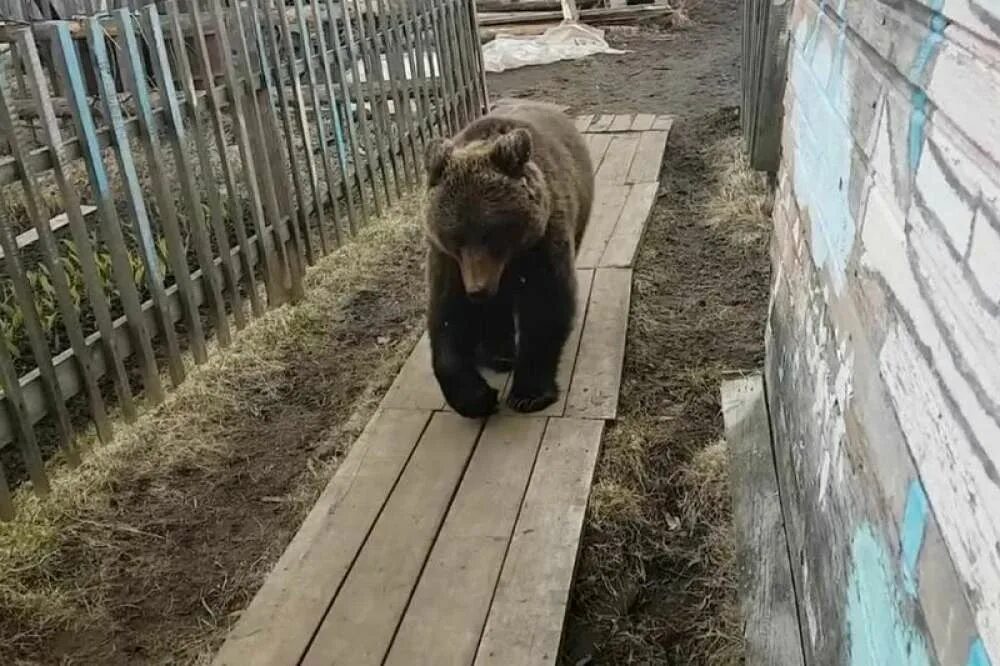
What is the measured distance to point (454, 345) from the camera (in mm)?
3932

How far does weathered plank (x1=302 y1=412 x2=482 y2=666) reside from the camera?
282 cm

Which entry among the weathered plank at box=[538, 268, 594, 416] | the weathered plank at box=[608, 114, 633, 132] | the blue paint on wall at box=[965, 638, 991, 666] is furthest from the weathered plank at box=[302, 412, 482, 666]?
the weathered plank at box=[608, 114, 633, 132]

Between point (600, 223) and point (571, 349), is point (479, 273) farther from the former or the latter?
point (600, 223)

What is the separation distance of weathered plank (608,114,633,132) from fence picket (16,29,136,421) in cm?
519

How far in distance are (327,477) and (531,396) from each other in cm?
93

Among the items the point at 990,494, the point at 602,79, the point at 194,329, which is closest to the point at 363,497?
the point at 194,329

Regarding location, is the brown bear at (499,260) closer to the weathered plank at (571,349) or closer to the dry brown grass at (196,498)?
the weathered plank at (571,349)

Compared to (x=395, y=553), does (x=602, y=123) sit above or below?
above

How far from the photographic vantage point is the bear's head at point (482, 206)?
11.8 feet

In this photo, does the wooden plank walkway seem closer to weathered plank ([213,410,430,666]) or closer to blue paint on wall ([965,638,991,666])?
weathered plank ([213,410,430,666])

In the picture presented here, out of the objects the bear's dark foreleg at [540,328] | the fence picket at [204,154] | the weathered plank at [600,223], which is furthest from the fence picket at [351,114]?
the bear's dark foreleg at [540,328]

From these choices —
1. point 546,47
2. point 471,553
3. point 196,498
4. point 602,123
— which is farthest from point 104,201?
point 546,47

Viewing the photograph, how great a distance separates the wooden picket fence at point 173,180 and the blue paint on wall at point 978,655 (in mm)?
3536

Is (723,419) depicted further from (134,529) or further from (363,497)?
(134,529)
